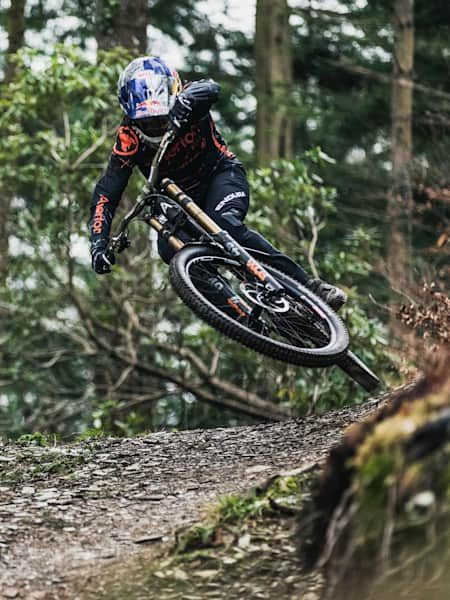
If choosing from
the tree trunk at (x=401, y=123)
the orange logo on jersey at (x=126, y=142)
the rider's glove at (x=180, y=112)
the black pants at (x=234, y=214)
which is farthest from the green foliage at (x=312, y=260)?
the rider's glove at (x=180, y=112)

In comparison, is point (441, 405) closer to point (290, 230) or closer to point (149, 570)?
point (149, 570)

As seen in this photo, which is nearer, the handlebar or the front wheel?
the front wheel

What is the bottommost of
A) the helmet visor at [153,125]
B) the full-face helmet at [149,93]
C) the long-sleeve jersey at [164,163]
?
the long-sleeve jersey at [164,163]

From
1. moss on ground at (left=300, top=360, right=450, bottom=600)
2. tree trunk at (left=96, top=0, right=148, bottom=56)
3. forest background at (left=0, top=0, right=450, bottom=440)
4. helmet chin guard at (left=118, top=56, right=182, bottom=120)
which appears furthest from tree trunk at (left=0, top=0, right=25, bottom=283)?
moss on ground at (left=300, top=360, right=450, bottom=600)

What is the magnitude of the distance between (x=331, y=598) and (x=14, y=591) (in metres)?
1.47

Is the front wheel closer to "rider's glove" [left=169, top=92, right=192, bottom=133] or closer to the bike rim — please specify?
the bike rim

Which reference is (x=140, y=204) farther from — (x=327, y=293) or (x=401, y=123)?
(x=401, y=123)

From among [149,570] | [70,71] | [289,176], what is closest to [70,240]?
[70,71]

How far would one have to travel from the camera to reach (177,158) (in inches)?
250

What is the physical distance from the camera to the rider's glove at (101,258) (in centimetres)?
609

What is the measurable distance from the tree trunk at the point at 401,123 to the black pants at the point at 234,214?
7902mm

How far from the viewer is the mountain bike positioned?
5.67 m

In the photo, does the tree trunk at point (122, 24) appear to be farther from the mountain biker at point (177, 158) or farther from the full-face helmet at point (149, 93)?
the full-face helmet at point (149, 93)

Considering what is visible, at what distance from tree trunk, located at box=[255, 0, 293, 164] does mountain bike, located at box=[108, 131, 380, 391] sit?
8.95 metres
